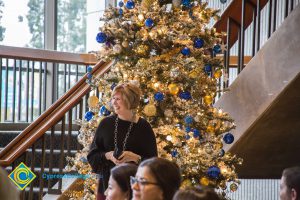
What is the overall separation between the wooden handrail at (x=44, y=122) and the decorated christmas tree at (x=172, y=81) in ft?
0.92

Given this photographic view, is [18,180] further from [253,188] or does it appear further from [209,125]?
[253,188]

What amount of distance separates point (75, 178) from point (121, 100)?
1406 millimetres

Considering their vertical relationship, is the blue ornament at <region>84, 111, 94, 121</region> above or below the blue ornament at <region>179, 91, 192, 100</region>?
below

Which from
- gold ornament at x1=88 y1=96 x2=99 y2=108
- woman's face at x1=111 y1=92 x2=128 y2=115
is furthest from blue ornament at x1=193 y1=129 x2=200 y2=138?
woman's face at x1=111 y1=92 x2=128 y2=115

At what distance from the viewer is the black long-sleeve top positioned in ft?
11.4

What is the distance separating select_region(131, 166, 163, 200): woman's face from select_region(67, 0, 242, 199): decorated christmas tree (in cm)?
198

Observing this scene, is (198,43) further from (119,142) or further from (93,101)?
(119,142)

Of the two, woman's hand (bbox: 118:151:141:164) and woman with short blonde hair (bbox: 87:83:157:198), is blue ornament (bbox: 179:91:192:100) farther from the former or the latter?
woman's hand (bbox: 118:151:141:164)

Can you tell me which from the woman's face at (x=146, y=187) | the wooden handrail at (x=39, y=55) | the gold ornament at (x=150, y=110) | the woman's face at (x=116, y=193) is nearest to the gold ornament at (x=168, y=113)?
the gold ornament at (x=150, y=110)

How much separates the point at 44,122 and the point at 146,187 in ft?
8.26

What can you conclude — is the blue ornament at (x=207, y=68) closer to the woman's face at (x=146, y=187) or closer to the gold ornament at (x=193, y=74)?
the gold ornament at (x=193, y=74)

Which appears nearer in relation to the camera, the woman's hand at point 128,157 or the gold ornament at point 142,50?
the woman's hand at point 128,157

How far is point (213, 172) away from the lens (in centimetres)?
408

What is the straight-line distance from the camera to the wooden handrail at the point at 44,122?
422 centimetres
